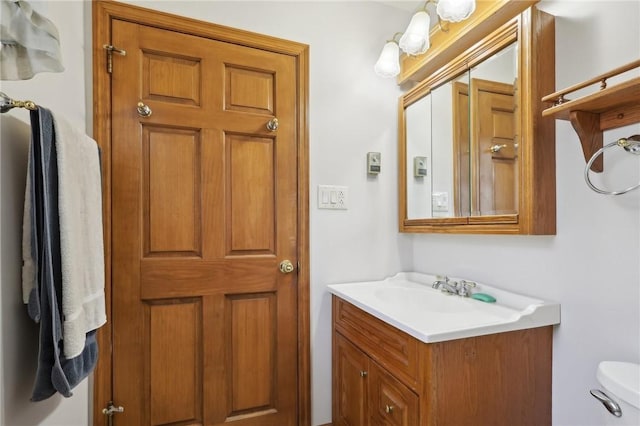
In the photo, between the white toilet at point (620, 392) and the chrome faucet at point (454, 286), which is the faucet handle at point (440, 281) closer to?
the chrome faucet at point (454, 286)

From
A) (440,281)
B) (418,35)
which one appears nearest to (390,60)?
(418,35)

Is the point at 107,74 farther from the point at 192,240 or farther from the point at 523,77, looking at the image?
the point at 523,77

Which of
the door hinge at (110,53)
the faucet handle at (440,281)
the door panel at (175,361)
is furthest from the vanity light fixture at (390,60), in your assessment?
the door panel at (175,361)

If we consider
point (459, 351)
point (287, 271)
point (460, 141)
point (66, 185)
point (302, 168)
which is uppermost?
point (460, 141)

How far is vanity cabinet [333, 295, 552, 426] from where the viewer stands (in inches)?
37.1

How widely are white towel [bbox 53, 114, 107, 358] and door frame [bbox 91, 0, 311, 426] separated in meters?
0.27

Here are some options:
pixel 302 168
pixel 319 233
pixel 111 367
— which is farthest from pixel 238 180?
pixel 111 367

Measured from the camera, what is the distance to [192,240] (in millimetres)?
1429

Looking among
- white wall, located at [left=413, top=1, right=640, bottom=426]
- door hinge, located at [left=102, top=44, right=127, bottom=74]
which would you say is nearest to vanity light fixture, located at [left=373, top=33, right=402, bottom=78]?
white wall, located at [left=413, top=1, right=640, bottom=426]

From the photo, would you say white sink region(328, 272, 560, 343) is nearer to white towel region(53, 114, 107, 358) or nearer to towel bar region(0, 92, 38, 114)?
white towel region(53, 114, 107, 358)

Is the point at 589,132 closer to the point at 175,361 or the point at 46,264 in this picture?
the point at 46,264

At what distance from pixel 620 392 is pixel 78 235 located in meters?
1.51

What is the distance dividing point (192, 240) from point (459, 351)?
1.16 metres

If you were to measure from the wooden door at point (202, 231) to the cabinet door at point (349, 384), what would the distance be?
21 cm
